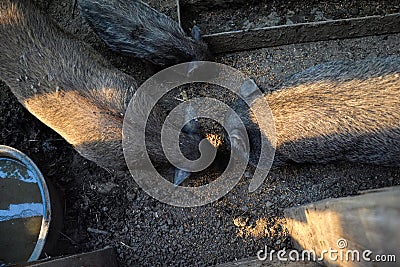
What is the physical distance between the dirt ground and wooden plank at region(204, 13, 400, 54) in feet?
0.27

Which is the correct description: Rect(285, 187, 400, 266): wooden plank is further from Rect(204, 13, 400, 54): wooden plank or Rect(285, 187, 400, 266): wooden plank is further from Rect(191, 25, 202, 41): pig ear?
Rect(191, 25, 202, 41): pig ear

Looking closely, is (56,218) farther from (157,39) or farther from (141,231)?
(157,39)

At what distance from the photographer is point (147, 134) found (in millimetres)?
3986

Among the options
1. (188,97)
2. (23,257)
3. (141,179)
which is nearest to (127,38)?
(188,97)

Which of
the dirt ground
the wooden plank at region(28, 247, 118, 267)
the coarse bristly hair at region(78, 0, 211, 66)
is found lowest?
the wooden plank at region(28, 247, 118, 267)

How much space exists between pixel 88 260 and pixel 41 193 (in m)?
0.82

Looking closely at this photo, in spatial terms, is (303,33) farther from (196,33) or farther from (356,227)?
(356,227)

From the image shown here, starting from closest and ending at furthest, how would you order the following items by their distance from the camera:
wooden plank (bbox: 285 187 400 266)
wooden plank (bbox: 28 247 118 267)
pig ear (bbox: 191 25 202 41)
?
wooden plank (bbox: 285 187 400 266) < wooden plank (bbox: 28 247 118 267) < pig ear (bbox: 191 25 202 41)

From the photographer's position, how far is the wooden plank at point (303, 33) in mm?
4316

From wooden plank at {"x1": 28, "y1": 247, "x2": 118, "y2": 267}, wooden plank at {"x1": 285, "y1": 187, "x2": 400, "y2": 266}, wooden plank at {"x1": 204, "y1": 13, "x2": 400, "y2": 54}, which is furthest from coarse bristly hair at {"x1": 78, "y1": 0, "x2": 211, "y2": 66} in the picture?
wooden plank at {"x1": 285, "y1": 187, "x2": 400, "y2": 266}

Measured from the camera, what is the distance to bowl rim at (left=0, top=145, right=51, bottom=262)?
12.7ft

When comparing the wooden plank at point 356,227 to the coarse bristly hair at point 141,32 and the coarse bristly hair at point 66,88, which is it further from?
the coarse bristly hair at point 141,32

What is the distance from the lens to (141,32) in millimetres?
4402

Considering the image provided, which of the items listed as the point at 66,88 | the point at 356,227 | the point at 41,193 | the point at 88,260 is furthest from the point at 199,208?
the point at 356,227
